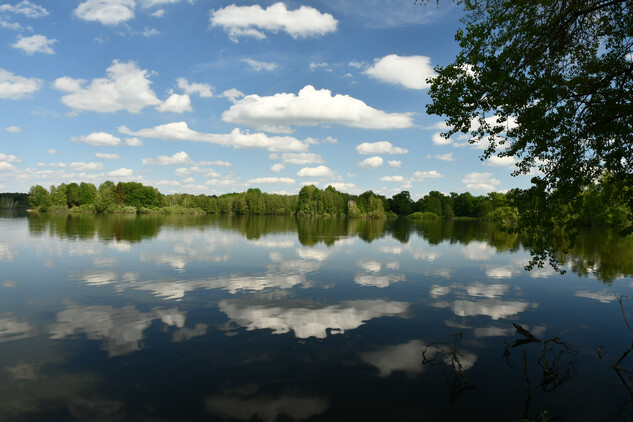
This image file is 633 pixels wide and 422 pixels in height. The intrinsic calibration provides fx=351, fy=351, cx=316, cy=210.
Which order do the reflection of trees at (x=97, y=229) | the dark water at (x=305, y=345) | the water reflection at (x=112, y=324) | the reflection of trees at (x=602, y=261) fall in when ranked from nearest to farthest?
the dark water at (x=305, y=345), the water reflection at (x=112, y=324), the reflection of trees at (x=602, y=261), the reflection of trees at (x=97, y=229)

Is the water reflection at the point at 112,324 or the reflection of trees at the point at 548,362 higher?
the water reflection at the point at 112,324

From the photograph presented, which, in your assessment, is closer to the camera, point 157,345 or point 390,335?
point 157,345

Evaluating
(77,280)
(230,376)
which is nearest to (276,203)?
(77,280)

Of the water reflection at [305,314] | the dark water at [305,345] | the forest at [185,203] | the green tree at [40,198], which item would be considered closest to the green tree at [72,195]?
Answer: the forest at [185,203]

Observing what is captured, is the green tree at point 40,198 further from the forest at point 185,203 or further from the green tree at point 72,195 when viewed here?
the green tree at point 72,195

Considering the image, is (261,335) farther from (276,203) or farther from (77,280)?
(276,203)

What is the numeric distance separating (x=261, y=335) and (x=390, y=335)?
5.30 metres

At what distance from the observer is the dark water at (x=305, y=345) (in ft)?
31.7

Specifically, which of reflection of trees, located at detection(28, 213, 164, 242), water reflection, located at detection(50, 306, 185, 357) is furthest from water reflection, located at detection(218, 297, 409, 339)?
reflection of trees, located at detection(28, 213, 164, 242)

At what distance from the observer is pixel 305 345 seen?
13.3m

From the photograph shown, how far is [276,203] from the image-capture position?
197625 mm

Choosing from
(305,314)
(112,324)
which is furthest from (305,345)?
(112,324)

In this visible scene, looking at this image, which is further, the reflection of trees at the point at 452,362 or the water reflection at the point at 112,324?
the water reflection at the point at 112,324

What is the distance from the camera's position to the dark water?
966 centimetres
